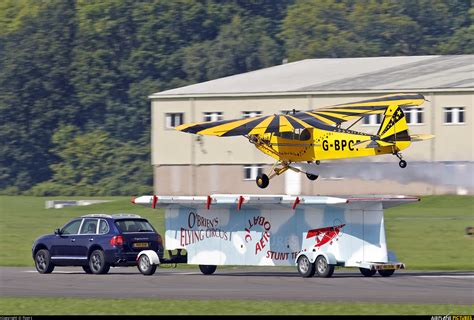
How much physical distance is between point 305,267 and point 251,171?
36.1 meters

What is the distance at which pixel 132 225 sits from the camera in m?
32.1

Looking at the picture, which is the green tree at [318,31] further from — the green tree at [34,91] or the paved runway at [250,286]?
the paved runway at [250,286]

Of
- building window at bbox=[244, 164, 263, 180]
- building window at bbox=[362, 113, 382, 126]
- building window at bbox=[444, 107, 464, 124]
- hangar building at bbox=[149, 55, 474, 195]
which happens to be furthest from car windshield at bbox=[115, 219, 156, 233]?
building window at bbox=[244, 164, 263, 180]

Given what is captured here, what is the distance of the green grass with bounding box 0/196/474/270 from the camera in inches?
1499

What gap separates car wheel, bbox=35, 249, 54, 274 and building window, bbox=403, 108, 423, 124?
33.7 meters

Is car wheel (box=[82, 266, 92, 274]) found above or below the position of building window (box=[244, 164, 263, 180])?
below

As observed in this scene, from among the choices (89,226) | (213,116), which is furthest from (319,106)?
(89,226)

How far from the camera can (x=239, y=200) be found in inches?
1214

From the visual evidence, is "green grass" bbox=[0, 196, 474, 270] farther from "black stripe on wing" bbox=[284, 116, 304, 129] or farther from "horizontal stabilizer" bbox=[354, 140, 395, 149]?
"black stripe on wing" bbox=[284, 116, 304, 129]

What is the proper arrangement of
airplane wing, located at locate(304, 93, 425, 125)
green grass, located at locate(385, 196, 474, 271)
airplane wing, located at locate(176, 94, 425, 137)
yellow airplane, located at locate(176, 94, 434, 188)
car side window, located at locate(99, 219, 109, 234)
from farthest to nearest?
1. green grass, located at locate(385, 196, 474, 271)
2. airplane wing, located at locate(304, 93, 425, 125)
3. airplane wing, located at locate(176, 94, 425, 137)
4. car side window, located at locate(99, 219, 109, 234)
5. yellow airplane, located at locate(176, 94, 434, 188)

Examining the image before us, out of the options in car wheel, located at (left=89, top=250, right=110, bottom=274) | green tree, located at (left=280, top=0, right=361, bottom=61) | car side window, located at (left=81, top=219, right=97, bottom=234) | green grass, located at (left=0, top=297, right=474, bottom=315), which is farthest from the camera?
green tree, located at (left=280, top=0, right=361, bottom=61)

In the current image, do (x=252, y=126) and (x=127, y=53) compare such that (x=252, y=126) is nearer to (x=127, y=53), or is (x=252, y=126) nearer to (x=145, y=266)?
(x=145, y=266)

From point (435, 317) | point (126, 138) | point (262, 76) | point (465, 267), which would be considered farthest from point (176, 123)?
point (435, 317)

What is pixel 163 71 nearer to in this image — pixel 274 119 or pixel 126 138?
pixel 126 138
